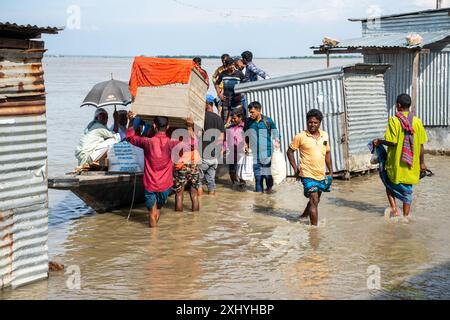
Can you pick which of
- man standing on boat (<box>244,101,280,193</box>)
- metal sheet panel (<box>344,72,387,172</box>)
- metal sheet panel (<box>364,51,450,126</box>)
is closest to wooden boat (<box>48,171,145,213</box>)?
man standing on boat (<box>244,101,280,193</box>)

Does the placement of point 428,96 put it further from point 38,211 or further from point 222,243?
point 38,211

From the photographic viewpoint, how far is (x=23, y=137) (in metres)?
7.09

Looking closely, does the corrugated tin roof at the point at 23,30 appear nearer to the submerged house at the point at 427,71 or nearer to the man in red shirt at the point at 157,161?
the man in red shirt at the point at 157,161

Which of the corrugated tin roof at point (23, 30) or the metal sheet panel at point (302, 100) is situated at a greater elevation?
the corrugated tin roof at point (23, 30)

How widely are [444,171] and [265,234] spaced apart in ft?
20.8

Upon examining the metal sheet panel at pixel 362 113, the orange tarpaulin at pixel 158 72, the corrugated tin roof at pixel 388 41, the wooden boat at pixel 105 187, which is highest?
the corrugated tin roof at pixel 388 41

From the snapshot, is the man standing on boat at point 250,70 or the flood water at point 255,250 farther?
the man standing on boat at point 250,70

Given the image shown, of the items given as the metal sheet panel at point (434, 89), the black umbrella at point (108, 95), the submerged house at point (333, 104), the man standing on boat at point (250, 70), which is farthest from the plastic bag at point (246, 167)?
the metal sheet panel at point (434, 89)

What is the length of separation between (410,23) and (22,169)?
13312 millimetres

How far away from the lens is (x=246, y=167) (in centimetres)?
1252

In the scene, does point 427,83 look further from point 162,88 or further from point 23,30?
point 23,30

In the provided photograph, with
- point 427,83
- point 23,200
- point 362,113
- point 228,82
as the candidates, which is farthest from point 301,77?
point 23,200

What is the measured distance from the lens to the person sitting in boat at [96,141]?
36.4 ft

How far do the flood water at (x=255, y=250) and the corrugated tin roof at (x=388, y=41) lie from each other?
4.21m
